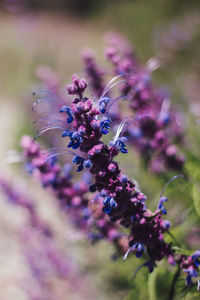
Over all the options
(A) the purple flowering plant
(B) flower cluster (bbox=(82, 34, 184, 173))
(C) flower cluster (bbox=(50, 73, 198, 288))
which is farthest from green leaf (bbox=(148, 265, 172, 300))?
(B) flower cluster (bbox=(82, 34, 184, 173))

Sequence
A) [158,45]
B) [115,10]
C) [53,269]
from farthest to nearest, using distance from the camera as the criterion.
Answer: [115,10]
[158,45]
[53,269]

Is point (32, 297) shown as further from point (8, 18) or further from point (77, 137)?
point (8, 18)

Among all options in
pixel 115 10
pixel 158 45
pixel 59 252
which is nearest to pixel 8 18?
pixel 115 10

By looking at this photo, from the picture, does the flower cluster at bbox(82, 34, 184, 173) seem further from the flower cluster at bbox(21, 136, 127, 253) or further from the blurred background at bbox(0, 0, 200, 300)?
the flower cluster at bbox(21, 136, 127, 253)

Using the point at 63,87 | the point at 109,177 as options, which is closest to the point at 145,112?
the point at 109,177

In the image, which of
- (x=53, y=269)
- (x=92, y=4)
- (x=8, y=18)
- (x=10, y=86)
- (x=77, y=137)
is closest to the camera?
(x=77, y=137)

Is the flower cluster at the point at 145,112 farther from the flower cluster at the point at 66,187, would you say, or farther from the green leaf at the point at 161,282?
the green leaf at the point at 161,282

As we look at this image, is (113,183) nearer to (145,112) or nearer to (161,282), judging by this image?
(145,112)

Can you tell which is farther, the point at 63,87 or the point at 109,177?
the point at 63,87
